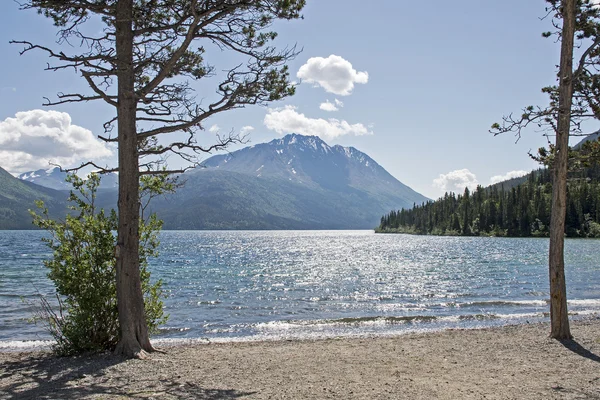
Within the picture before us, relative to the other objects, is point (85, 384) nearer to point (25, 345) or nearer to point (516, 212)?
point (25, 345)

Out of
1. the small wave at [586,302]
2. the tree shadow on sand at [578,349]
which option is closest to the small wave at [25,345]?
the tree shadow on sand at [578,349]

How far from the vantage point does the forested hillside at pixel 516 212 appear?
4980 inches

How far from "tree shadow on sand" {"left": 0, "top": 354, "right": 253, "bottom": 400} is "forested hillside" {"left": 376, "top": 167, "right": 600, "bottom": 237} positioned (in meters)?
110

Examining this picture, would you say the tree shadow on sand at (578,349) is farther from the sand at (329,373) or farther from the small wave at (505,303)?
the small wave at (505,303)

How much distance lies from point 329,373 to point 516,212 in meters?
150

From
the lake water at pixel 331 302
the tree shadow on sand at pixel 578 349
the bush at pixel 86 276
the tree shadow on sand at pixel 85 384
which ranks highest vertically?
the bush at pixel 86 276

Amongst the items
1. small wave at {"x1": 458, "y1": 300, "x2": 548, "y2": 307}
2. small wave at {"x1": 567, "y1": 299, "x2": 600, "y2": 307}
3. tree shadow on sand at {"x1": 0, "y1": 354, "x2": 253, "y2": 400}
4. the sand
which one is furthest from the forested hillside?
tree shadow on sand at {"x1": 0, "y1": 354, "x2": 253, "y2": 400}

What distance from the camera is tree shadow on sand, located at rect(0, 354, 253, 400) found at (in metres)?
7.86

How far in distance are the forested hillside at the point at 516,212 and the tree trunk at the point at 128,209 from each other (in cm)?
10885

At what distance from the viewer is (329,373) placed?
31.7 feet

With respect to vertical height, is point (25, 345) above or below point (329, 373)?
below

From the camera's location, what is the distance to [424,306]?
2694cm

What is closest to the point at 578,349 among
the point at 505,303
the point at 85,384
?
the point at 85,384

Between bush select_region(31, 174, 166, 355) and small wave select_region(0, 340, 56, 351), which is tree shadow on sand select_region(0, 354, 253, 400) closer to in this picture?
bush select_region(31, 174, 166, 355)
